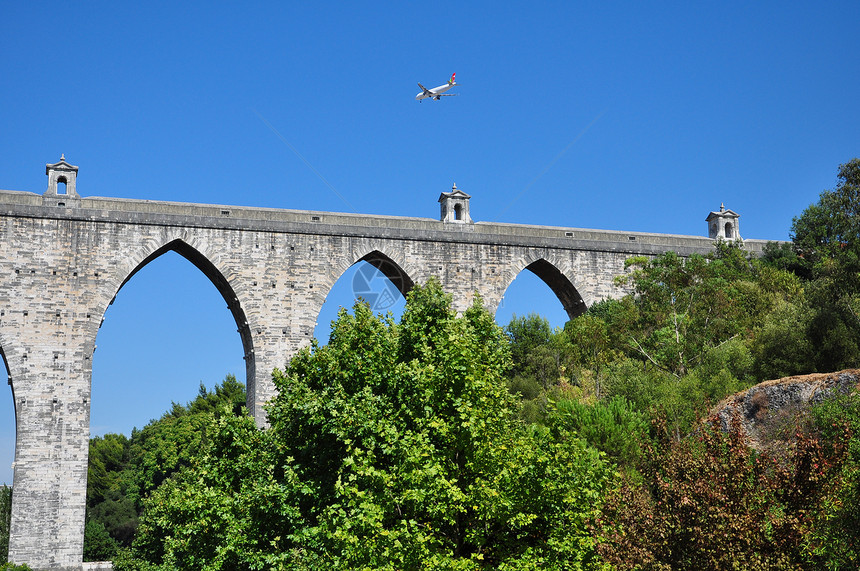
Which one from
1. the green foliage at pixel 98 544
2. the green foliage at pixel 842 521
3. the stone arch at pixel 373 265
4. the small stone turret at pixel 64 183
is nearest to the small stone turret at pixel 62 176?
the small stone turret at pixel 64 183

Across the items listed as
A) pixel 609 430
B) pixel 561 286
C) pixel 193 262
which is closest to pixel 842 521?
pixel 609 430

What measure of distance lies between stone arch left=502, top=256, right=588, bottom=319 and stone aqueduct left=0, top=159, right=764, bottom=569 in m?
0.07

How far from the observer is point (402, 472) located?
13.5 metres

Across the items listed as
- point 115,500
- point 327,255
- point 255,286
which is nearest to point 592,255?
point 327,255

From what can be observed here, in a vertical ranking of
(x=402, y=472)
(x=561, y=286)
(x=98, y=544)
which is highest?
(x=561, y=286)

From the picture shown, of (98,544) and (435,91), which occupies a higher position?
(435,91)

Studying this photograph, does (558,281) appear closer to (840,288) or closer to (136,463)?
(840,288)

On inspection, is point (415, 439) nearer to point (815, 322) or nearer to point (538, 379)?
point (815, 322)

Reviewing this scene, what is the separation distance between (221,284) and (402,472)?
2115 centimetres

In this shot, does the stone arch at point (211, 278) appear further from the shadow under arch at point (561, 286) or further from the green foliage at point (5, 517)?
the green foliage at point (5, 517)

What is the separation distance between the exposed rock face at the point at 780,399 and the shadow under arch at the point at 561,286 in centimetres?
1750

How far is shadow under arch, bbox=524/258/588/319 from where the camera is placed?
36406 mm

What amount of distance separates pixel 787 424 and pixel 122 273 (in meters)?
22.1

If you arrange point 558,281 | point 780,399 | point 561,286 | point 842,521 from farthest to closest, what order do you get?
point 561,286, point 558,281, point 780,399, point 842,521
